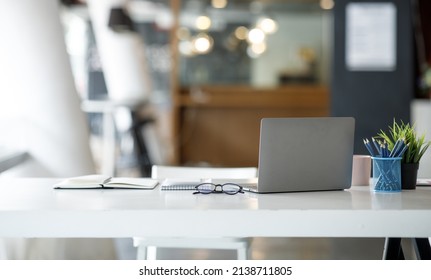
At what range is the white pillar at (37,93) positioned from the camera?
14.5 feet

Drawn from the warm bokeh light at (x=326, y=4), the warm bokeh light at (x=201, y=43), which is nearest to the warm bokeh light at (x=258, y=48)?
the warm bokeh light at (x=201, y=43)

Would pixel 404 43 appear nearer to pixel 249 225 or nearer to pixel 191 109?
pixel 249 225

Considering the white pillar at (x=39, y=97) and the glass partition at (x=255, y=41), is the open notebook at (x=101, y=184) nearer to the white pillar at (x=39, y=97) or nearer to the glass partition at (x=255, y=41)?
the white pillar at (x=39, y=97)

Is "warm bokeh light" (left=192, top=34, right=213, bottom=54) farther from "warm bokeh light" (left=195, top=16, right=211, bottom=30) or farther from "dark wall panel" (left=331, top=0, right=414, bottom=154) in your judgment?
"dark wall panel" (left=331, top=0, right=414, bottom=154)

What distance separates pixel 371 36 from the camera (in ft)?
21.0

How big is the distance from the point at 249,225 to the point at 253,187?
52 cm

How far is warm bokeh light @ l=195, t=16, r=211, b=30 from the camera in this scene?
43.4 ft

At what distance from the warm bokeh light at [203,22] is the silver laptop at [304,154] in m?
10.9

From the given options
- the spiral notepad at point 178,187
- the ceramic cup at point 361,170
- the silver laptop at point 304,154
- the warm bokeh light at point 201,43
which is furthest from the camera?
the warm bokeh light at point 201,43

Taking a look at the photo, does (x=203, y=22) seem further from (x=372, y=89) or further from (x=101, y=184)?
(x=101, y=184)

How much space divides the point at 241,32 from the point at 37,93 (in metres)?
9.71

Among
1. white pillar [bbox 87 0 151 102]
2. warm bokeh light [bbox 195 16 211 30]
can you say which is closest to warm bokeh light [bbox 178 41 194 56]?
warm bokeh light [bbox 195 16 211 30]
